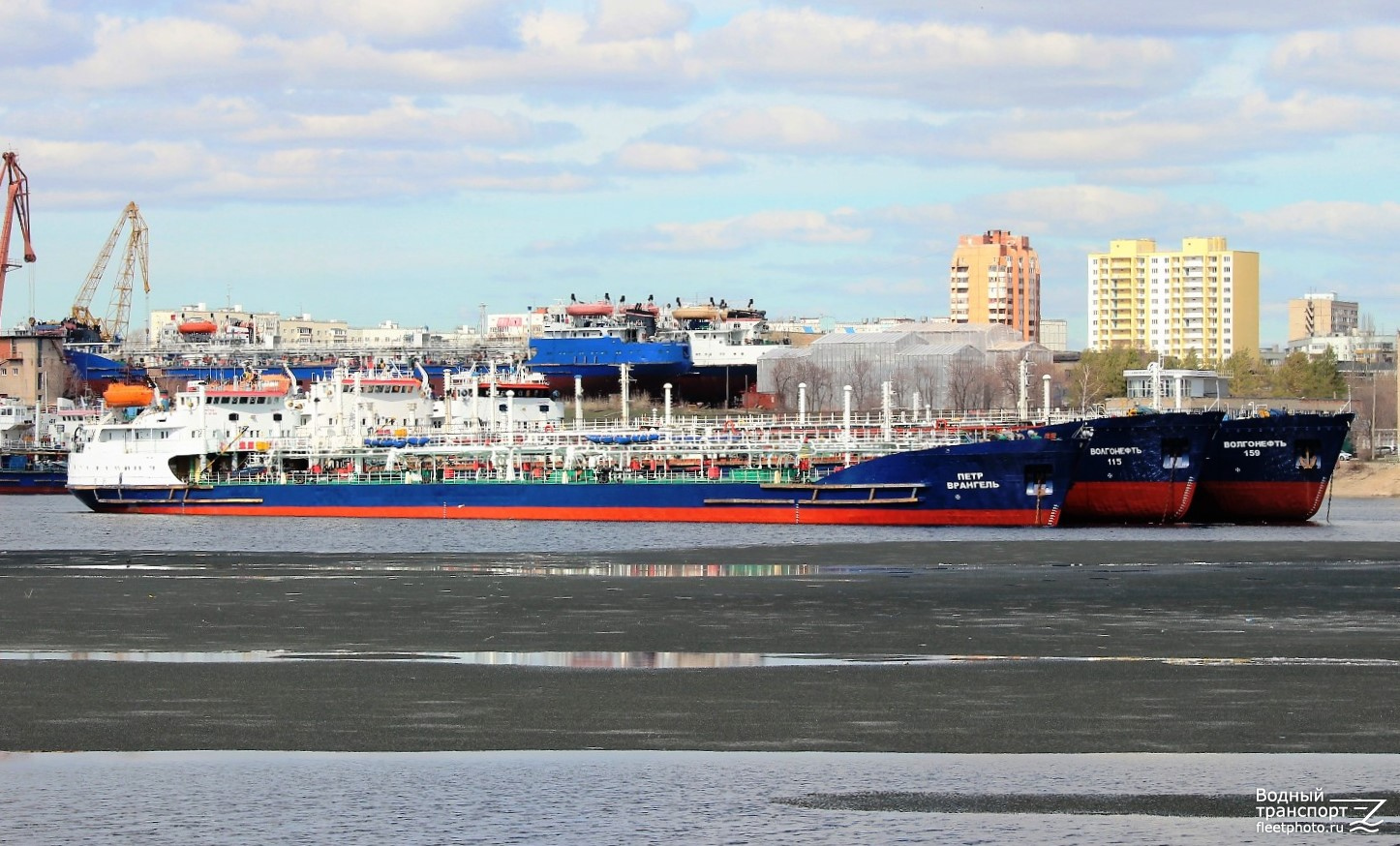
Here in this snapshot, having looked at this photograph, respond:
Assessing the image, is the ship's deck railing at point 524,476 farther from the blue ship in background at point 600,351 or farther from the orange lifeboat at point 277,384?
the blue ship in background at point 600,351

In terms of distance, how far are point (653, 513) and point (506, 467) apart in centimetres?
987

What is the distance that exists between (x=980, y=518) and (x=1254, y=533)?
9565 mm

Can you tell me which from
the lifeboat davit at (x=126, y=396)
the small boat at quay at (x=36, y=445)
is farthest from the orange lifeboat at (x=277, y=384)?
the small boat at quay at (x=36, y=445)

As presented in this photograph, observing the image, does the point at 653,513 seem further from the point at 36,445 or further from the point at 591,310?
the point at 591,310

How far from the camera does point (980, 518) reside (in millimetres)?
68125

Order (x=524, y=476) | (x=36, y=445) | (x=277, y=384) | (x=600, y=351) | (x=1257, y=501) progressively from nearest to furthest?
(x=1257, y=501) < (x=524, y=476) < (x=277, y=384) < (x=36, y=445) < (x=600, y=351)

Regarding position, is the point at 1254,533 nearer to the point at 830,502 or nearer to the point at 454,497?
the point at 830,502

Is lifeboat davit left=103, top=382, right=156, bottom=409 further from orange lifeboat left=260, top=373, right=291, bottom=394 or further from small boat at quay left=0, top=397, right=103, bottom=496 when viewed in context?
small boat at quay left=0, top=397, right=103, bottom=496

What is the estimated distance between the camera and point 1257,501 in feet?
246

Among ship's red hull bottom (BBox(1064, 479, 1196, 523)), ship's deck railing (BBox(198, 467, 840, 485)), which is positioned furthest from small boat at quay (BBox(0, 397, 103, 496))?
ship's red hull bottom (BBox(1064, 479, 1196, 523))

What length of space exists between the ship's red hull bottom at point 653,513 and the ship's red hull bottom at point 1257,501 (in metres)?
10.2

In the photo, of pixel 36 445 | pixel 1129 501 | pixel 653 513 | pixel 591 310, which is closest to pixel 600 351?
pixel 591 310

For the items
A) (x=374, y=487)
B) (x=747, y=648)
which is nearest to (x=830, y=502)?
(x=374, y=487)

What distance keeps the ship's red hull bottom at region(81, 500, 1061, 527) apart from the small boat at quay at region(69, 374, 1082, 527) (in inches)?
2.7
